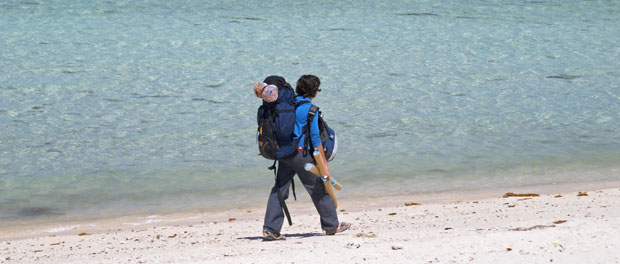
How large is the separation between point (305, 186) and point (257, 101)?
8460mm

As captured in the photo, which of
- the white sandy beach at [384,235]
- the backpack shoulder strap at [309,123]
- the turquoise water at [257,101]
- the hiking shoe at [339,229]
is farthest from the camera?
the turquoise water at [257,101]

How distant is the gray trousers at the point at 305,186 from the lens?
6227 millimetres

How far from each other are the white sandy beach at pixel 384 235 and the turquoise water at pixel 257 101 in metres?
0.67

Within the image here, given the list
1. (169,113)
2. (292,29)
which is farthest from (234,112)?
(292,29)

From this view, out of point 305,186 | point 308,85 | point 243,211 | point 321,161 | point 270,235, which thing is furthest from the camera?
point 243,211

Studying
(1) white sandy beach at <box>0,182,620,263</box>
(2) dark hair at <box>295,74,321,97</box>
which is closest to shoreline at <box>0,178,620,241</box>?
(1) white sandy beach at <box>0,182,620,263</box>

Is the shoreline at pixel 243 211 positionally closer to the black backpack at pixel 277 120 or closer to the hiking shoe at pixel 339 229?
the hiking shoe at pixel 339 229

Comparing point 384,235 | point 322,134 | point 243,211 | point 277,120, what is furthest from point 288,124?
point 243,211

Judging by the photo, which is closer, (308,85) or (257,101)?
(308,85)

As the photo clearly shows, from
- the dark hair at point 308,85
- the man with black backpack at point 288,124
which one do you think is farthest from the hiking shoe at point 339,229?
the dark hair at point 308,85

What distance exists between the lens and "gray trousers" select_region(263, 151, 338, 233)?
6.23 meters

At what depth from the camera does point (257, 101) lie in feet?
48.7

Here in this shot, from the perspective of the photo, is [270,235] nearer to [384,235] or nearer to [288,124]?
[384,235]

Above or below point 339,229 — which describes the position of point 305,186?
above
